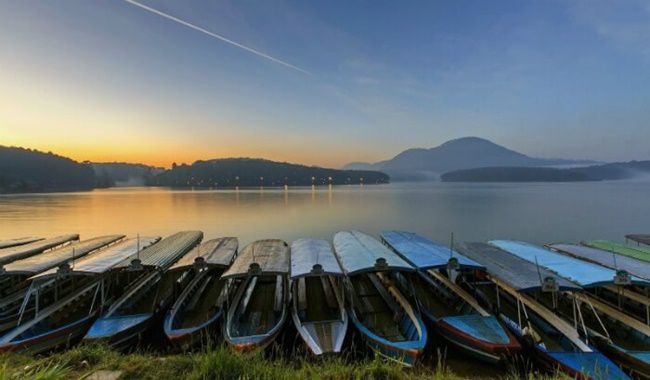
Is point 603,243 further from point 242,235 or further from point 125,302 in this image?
point 242,235

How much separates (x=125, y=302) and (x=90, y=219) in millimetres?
47595

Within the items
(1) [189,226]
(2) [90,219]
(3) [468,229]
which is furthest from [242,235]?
(2) [90,219]

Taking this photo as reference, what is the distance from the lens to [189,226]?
44531mm

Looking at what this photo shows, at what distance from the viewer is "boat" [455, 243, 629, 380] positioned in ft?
29.6

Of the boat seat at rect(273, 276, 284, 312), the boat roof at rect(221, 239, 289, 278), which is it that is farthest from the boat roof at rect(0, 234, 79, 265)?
the boat seat at rect(273, 276, 284, 312)

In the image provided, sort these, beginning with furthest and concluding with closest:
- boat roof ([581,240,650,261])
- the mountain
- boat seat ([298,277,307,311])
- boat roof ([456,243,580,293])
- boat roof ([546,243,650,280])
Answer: the mountain → boat roof ([581,240,650,261]) → boat seat ([298,277,307,311]) → boat roof ([546,243,650,280]) → boat roof ([456,243,580,293])

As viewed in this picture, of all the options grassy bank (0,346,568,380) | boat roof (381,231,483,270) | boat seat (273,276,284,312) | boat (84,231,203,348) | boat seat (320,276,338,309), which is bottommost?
boat seat (273,276,284,312)

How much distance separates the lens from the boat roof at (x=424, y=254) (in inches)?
510

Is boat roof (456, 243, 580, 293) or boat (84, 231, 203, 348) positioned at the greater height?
boat roof (456, 243, 580, 293)

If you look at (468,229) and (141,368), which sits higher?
(141,368)

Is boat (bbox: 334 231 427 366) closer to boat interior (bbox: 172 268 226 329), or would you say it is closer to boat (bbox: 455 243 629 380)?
boat (bbox: 455 243 629 380)

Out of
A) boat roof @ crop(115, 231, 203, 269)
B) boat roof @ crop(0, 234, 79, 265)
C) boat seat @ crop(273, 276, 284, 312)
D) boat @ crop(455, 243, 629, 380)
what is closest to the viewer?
boat @ crop(455, 243, 629, 380)

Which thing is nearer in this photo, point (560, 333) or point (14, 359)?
point (14, 359)

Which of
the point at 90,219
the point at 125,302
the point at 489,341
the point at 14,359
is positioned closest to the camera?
the point at 14,359
